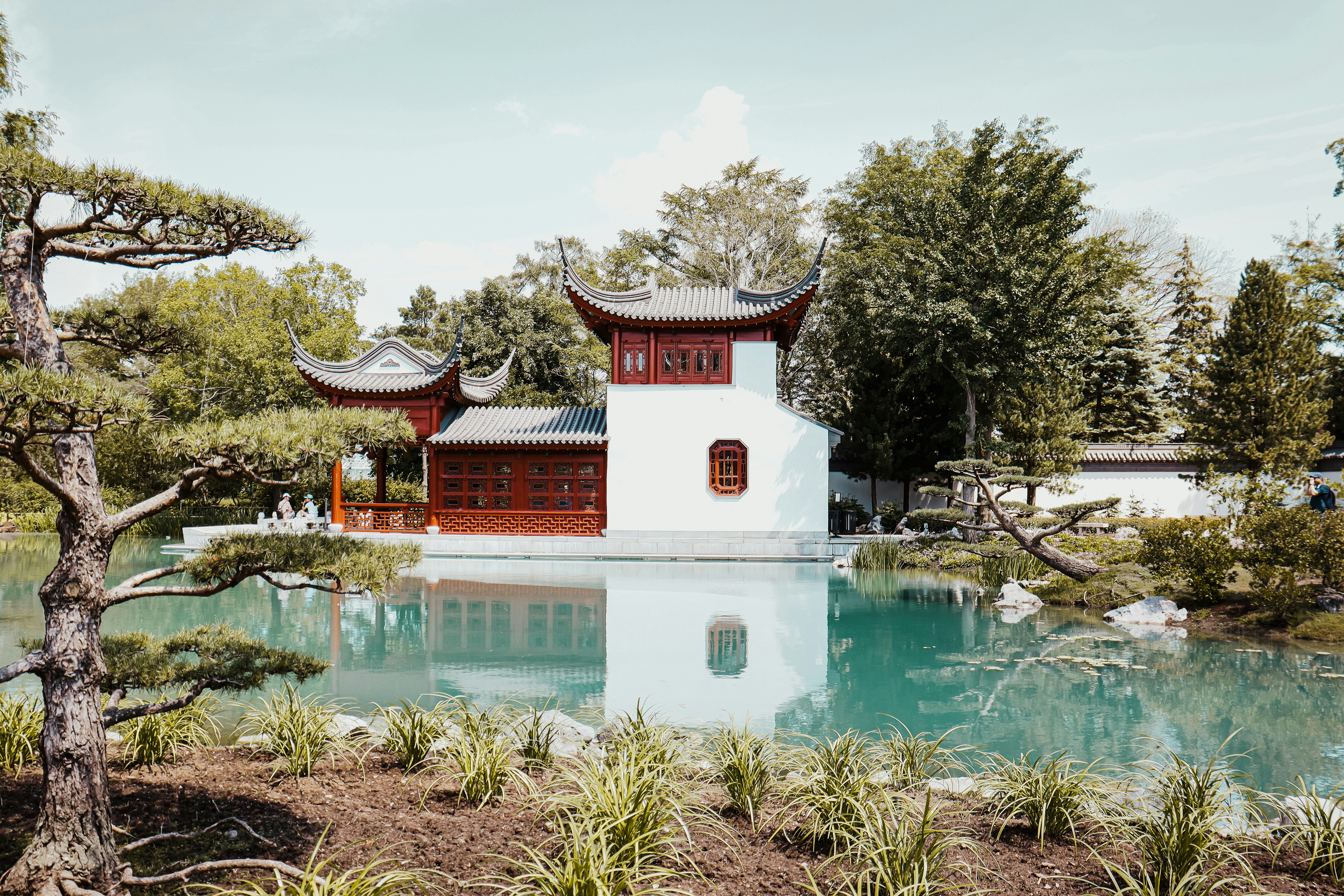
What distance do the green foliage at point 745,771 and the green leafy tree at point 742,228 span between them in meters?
23.9

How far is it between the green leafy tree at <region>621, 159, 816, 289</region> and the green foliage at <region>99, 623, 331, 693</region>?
24405 mm

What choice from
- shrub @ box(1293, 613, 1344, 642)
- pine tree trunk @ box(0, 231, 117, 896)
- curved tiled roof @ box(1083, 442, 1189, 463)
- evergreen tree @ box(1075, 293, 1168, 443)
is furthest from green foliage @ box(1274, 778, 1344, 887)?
evergreen tree @ box(1075, 293, 1168, 443)

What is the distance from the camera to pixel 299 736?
3.73m

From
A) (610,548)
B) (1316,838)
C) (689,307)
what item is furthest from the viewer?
(689,307)

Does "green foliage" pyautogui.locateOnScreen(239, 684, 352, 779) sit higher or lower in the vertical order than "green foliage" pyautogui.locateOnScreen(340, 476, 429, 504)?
lower

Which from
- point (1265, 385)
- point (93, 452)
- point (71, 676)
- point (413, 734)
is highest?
point (1265, 385)

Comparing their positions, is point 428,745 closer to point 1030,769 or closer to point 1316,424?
point 1030,769

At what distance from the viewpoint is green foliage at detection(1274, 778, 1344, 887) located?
2.82 metres

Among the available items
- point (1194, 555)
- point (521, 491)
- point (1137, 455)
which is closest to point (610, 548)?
point (521, 491)

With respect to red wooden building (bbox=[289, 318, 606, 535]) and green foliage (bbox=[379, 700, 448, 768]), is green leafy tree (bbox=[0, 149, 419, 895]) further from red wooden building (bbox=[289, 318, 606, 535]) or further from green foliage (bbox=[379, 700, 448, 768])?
red wooden building (bbox=[289, 318, 606, 535])

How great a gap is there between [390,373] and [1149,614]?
53.6 ft

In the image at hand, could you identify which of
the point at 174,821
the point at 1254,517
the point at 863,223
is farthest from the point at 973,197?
the point at 174,821

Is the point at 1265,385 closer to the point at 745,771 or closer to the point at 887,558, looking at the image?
the point at 887,558

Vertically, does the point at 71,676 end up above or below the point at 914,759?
above
